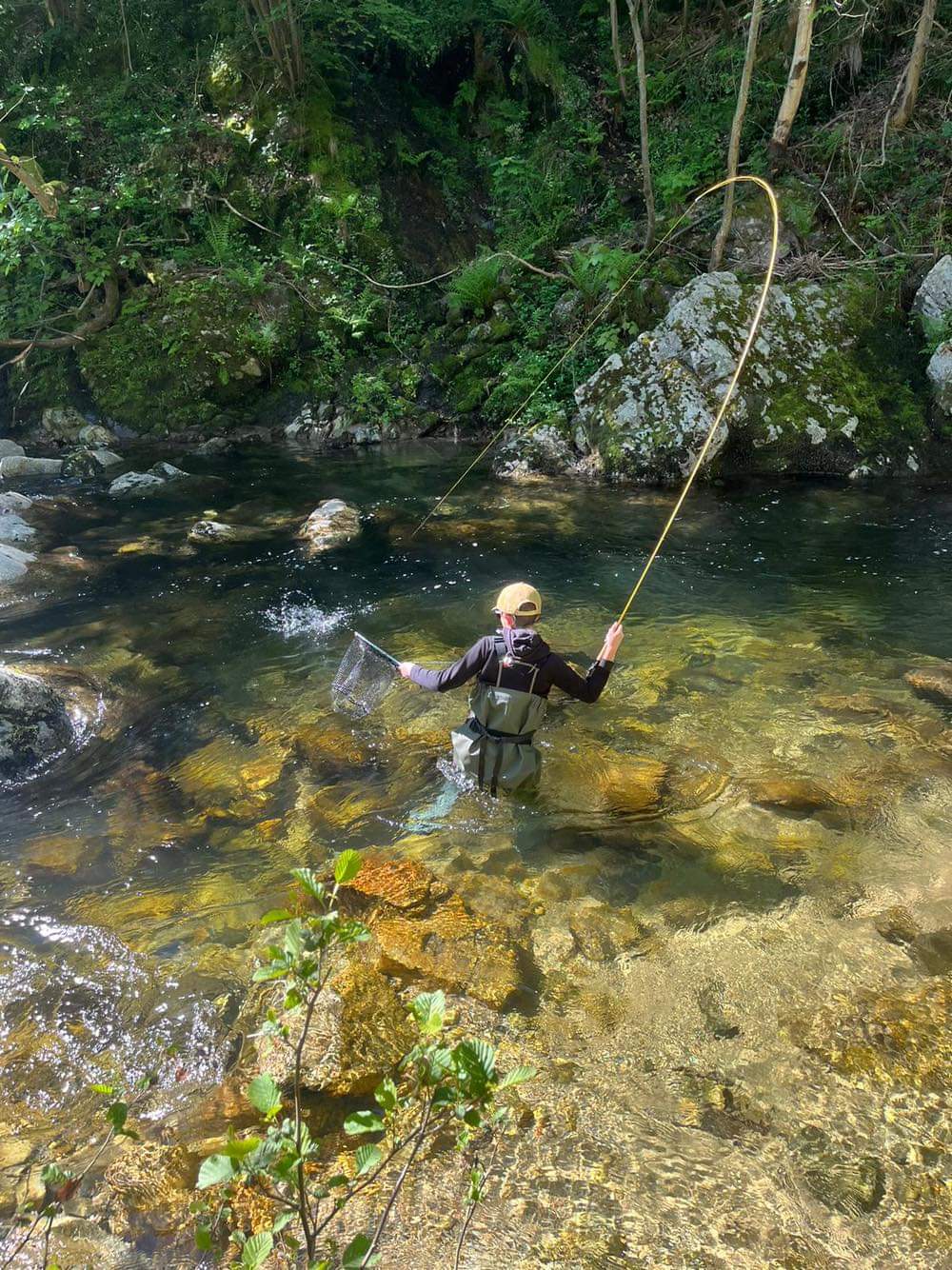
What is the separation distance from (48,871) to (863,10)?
18.3 meters

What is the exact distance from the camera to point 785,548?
8.81 m

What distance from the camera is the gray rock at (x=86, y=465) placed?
12781mm

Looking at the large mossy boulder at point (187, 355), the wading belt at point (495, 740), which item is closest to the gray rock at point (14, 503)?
the large mossy boulder at point (187, 355)

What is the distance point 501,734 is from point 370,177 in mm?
16929

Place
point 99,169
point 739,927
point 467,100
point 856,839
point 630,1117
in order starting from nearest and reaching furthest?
point 630,1117
point 739,927
point 856,839
point 99,169
point 467,100

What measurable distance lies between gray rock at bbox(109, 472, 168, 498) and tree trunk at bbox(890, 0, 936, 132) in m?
14.0

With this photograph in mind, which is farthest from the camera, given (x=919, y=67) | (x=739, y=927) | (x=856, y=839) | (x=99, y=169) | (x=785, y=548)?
(x=99, y=169)

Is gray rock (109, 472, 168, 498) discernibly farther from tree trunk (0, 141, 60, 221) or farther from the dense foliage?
tree trunk (0, 141, 60, 221)

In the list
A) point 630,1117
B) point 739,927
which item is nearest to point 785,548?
point 739,927

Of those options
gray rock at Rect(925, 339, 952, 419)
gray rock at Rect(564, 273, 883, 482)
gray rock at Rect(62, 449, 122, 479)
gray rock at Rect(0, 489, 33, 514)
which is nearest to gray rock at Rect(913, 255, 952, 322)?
gray rock at Rect(925, 339, 952, 419)

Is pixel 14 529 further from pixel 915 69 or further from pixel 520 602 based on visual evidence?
pixel 915 69

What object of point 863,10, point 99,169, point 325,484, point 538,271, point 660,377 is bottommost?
point 325,484

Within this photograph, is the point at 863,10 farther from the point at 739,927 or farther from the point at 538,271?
the point at 739,927

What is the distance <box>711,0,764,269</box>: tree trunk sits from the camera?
34.1ft
